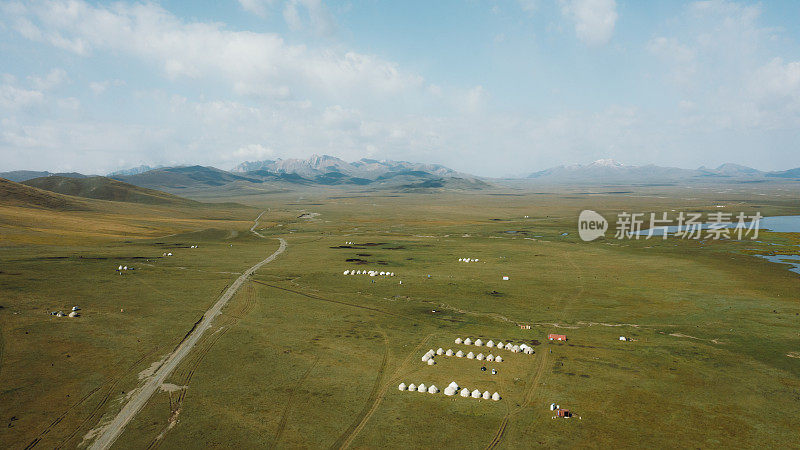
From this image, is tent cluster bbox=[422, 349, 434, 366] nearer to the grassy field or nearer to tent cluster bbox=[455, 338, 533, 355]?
the grassy field

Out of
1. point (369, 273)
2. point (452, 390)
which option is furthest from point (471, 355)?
point (369, 273)

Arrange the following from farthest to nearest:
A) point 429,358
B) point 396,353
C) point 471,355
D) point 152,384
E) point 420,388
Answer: point 396,353, point 471,355, point 429,358, point 152,384, point 420,388

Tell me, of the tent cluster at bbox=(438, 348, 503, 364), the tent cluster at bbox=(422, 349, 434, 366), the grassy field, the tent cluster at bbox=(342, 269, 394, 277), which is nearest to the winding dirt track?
the grassy field

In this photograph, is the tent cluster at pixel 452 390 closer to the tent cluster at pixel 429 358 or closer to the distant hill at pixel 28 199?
the tent cluster at pixel 429 358

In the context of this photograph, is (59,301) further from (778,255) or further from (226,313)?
(778,255)

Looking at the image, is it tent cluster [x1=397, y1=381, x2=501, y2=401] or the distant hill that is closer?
tent cluster [x1=397, y1=381, x2=501, y2=401]

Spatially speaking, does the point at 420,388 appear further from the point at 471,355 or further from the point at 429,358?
the point at 471,355
